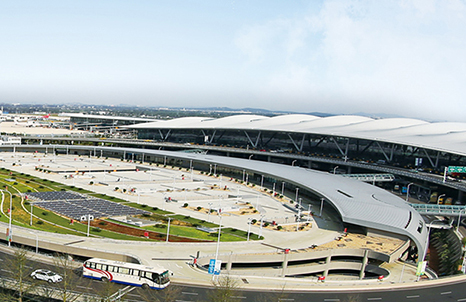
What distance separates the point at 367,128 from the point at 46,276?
278 ft

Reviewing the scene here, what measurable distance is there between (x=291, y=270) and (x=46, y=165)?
60482 millimetres

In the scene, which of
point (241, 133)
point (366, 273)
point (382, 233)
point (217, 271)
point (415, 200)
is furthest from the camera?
point (241, 133)

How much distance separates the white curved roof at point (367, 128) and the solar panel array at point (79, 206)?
177 ft

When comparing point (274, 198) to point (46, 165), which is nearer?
point (274, 198)

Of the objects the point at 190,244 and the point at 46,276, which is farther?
the point at 190,244

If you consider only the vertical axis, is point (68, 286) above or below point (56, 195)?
above

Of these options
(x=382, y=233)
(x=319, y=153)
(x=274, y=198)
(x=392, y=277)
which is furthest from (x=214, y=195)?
(x=319, y=153)

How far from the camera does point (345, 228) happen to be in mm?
48281

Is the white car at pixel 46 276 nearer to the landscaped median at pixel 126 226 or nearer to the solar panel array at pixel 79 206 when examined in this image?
the landscaped median at pixel 126 226

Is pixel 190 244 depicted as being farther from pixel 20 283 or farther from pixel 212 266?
pixel 20 283

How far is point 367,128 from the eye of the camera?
9912cm

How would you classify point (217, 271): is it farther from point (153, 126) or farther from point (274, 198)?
point (153, 126)

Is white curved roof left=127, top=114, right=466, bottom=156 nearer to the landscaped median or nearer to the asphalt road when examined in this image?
the asphalt road

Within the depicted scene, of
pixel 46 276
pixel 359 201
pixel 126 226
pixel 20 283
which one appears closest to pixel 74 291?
pixel 46 276
